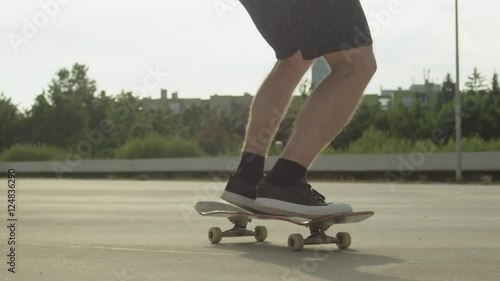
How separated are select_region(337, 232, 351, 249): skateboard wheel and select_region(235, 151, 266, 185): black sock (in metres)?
0.59

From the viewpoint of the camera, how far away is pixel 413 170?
90.5 feet

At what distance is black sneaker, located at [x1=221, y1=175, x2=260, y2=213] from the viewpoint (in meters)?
4.38

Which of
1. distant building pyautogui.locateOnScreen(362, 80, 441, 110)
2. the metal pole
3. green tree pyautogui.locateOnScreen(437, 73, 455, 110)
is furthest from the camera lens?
distant building pyautogui.locateOnScreen(362, 80, 441, 110)

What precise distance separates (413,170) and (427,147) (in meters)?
6.66

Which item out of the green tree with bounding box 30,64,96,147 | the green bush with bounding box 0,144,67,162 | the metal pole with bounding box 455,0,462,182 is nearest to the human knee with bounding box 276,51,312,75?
the metal pole with bounding box 455,0,462,182

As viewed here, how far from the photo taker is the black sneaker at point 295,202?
4062mm

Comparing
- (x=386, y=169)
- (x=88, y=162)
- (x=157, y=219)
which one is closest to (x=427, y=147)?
(x=386, y=169)

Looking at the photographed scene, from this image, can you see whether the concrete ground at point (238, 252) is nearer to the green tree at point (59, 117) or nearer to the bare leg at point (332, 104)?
the bare leg at point (332, 104)

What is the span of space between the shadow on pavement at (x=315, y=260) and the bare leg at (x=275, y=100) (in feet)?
1.70

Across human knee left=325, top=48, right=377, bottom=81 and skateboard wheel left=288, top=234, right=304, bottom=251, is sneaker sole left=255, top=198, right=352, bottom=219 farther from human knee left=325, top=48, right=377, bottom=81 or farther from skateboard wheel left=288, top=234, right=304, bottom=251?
human knee left=325, top=48, right=377, bottom=81

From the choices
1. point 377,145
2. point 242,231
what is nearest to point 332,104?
point 242,231

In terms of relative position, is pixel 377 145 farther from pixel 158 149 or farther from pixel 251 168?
pixel 251 168

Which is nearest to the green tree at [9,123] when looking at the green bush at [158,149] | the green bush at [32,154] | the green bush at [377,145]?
the green bush at [32,154]

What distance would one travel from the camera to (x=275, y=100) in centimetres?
441
